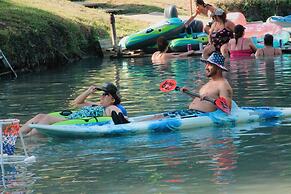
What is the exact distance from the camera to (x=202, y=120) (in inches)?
442

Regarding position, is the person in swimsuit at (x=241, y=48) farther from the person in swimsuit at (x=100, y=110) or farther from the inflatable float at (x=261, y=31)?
the person in swimsuit at (x=100, y=110)

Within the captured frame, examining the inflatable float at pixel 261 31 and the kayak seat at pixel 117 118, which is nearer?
the kayak seat at pixel 117 118

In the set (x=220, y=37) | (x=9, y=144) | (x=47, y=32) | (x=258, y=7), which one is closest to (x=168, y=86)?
(x=9, y=144)

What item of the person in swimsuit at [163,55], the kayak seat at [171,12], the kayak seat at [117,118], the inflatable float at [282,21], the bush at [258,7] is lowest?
the person in swimsuit at [163,55]

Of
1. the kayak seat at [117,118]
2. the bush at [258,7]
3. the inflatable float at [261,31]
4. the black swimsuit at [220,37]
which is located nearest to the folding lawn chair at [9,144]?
the kayak seat at [117,118]

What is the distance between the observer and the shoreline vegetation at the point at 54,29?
72.4ft

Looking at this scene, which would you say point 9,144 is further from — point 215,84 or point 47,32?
point 47,32

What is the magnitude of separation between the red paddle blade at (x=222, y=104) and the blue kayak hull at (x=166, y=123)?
0.09m

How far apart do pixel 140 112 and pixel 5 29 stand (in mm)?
9952

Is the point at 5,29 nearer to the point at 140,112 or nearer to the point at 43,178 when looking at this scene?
the point at 140,112

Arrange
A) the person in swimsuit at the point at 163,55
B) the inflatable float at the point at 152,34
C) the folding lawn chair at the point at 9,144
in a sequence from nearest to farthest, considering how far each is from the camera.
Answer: the folding lawn chair at the point at 9,144, the person in swimsuit at the point at 163,55, the inflatable float at the point at 152,34

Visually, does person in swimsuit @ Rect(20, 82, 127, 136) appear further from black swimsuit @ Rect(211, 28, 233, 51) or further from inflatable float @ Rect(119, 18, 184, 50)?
inflatable float @ Rect(119, 18, 184, 50)

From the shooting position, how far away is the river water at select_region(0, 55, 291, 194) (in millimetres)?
8070

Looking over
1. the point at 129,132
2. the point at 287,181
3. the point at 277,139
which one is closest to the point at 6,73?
the point at 129,132
